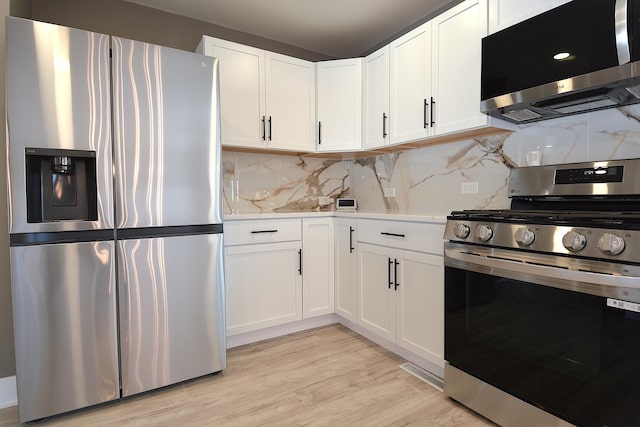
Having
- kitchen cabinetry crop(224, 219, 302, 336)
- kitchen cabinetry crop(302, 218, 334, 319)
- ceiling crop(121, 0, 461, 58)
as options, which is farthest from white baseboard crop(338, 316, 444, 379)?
ceiling crop(121, 0, 461, 58)

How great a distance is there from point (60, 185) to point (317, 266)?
176 centimetres

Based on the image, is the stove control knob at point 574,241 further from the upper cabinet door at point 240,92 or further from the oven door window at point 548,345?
the upper cabinet door at point 240,92

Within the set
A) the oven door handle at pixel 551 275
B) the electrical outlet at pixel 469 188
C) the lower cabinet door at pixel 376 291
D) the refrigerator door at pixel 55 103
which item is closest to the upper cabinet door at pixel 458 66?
the electrical outlet at pixel 469 188

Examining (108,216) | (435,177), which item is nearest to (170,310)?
(108,216)

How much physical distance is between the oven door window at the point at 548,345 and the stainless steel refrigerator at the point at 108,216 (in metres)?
1.38

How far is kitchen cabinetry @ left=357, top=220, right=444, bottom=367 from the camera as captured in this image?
195cm

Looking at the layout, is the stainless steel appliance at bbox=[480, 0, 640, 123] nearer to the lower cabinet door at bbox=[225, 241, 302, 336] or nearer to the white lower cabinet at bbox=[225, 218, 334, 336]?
the white lower cabinet at bbox=[225, 218, 334, 336]

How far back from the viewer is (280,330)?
106 inches

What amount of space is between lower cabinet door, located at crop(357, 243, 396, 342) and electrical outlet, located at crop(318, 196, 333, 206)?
0.90 m

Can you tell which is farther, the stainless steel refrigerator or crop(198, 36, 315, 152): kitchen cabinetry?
crop(198, 36, 315, 152): kitchen cabinetry

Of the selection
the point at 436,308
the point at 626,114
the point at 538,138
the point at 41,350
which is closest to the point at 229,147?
the point at 41,350

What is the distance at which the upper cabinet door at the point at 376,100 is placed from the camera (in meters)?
2.59

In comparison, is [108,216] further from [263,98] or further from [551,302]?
[551,302]

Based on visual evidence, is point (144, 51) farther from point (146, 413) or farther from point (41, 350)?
point (146, 413)
